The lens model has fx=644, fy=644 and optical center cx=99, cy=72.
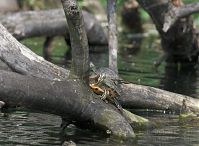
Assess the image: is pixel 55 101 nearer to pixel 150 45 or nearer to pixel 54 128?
pixel 54 128

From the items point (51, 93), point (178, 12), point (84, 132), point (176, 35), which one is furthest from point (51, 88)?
point (176, 35)

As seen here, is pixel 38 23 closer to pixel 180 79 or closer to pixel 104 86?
pixel 180 79

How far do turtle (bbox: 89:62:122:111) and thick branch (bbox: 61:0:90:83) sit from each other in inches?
18.6

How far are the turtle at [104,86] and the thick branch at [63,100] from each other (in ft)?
0.95

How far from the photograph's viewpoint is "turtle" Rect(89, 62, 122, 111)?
8180 mm

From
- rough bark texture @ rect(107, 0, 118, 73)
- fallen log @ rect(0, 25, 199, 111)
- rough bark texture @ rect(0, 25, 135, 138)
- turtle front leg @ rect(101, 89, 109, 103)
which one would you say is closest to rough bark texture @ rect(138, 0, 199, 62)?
rough bark texture @ rect(107, 0, 118, 73)

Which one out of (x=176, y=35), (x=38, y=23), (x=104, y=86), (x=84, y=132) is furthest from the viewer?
(x=38, y=23)

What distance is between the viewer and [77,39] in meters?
7.23

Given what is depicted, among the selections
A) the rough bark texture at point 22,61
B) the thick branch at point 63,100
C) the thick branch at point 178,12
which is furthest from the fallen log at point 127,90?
the thick branch at point 178,12

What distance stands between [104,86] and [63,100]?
1.05 meters

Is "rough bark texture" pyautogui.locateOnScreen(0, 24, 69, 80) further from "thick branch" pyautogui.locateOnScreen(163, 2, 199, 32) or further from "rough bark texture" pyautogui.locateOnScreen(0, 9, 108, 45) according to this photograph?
"rough bark texture" pyautogui.locateOnScreen(0, 9, 108, 45)

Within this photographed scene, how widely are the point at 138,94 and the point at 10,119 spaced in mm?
1923

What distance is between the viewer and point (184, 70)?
1479 cm

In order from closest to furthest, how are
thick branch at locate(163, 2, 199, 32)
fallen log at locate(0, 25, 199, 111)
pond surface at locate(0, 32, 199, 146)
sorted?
1. pond surface at locate(0, 32, 199, 146)
2. fallen log at locate(0, 25, 199, 111)
3. thick branch at locate(163, 2, 199, 32)
